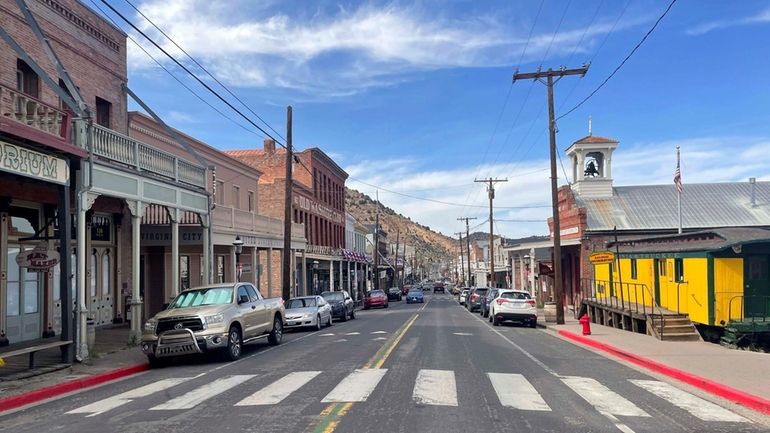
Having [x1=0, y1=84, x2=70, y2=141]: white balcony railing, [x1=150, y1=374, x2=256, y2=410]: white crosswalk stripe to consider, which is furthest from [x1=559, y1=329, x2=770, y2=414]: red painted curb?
[x1=0, y1=84, x2=70, y2=141]: white balcony railing

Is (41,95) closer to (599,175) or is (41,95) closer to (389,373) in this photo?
(389,373)

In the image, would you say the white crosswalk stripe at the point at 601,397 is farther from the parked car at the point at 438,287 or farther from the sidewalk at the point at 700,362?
the parked car at the point at 438,287

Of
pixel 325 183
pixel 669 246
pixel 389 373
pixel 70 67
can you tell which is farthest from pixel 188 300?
pixel 325 183

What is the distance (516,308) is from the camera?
26781 millimetres

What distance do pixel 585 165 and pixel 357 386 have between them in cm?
3619

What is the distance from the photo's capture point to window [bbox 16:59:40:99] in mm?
17531

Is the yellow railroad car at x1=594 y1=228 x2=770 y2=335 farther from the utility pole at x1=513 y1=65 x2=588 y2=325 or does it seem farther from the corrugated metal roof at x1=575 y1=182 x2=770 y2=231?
the corrugated metal roof at x1=575 y1=182 x2=770 y2=231

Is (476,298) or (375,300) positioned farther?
(375,300)

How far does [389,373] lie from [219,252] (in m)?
21.4

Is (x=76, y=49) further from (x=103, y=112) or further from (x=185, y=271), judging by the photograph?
(x=185, y=271)

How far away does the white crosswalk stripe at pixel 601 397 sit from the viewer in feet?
28.3

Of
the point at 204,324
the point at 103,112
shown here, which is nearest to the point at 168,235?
the point at 103,112

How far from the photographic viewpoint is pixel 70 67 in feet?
62.5

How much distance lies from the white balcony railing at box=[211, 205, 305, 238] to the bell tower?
2021cm
